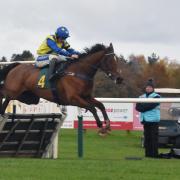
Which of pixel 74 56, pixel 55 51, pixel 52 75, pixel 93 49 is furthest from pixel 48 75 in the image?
pixel 93 49

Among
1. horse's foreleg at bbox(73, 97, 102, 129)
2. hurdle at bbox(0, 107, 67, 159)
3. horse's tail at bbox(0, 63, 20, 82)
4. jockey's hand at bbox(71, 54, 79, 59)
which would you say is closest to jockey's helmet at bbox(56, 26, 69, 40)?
jockey's hand at bbox(71, 54, 79, 59)

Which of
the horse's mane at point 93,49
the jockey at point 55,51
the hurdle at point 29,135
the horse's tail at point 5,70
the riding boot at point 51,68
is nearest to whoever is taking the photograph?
the hurdle at point 29,135

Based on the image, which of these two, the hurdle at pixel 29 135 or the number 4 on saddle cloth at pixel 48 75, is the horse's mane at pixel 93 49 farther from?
the hurdle at pixel 29 135

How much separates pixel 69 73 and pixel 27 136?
5.22ft

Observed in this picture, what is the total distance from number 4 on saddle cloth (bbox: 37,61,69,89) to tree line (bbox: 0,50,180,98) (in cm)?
3575

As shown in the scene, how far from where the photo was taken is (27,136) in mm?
13867

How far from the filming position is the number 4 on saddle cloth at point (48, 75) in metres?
14.3

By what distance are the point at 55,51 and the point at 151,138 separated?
2742 mm

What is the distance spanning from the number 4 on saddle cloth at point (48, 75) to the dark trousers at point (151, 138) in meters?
2.07

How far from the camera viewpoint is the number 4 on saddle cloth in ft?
46.9

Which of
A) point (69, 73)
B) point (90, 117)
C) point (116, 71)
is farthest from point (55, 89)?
point (90, 117)

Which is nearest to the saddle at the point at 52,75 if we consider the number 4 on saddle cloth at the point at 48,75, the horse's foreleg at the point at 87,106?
the number 4 on saddle cloth at the point at 48,75

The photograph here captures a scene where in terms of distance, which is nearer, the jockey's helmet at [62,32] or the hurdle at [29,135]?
the hurdle at [29,135]

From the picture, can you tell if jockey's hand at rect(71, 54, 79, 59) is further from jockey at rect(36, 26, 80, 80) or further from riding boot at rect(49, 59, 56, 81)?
riding boot at rect(49, 59, 56, 81)
